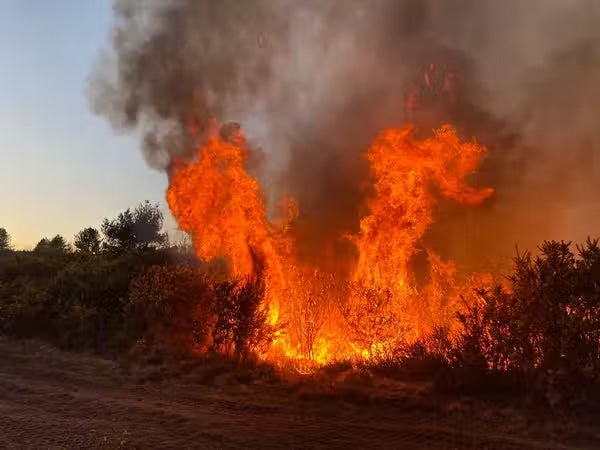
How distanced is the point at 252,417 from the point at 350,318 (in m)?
4.18

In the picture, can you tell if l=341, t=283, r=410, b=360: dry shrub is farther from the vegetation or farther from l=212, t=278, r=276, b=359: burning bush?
l=212, t=278, r=276, b=359: burning bush

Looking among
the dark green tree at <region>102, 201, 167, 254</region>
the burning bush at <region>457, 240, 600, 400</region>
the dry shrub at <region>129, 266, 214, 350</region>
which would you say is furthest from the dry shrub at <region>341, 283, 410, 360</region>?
the dark green tree at <region>102, 201, 167, 254</region>

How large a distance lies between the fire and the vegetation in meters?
0.10

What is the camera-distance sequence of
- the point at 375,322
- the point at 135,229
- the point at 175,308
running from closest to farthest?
the point at 375,322 < the point at 175,308 < the point at 135,229

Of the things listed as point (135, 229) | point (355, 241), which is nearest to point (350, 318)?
point (355, 241)

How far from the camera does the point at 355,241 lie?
45.3 feet

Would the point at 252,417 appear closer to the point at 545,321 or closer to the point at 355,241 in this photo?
the point at 545,321

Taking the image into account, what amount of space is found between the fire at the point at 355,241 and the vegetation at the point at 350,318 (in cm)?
10

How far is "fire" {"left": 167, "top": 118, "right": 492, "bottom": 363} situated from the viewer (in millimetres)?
12109

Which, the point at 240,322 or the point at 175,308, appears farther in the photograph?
the point at 175,308

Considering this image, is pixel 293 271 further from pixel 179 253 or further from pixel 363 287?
pixel 179 253

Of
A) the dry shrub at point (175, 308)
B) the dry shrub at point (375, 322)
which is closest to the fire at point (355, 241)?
the dry shrub at point (375, 322)

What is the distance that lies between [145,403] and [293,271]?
6179 mm

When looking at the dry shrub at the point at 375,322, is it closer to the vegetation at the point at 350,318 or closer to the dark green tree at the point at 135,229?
the vegetation at the point at 350,318
